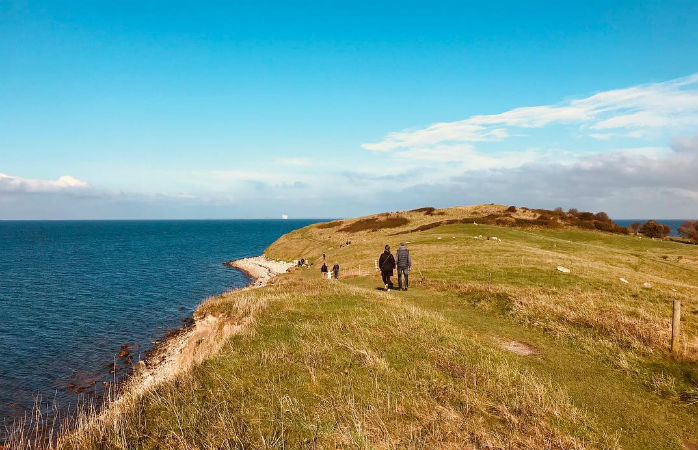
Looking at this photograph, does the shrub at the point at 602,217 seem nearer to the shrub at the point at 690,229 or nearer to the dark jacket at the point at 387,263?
the shrub at the point at 690,229

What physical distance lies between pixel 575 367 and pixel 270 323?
13080mm

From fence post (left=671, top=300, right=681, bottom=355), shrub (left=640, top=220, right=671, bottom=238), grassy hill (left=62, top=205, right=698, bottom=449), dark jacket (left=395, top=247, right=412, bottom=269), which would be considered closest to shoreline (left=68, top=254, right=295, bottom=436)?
grassy hill (left=62, top=205, right=698, bottom=449)

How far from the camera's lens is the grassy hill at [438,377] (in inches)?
387

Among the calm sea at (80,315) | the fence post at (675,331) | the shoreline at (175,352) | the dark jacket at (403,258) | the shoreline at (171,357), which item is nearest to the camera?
the shoreline at (171,357)

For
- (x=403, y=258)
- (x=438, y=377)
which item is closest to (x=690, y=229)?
(x=403, y=258)

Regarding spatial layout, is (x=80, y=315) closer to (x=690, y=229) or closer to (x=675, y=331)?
(x=675, y=331)

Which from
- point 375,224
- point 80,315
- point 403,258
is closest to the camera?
point 403,258

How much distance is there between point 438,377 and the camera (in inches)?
497

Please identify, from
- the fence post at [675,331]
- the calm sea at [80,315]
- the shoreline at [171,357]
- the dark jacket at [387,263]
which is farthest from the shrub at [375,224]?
the fence post at [675,331]

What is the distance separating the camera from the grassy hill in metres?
9.82

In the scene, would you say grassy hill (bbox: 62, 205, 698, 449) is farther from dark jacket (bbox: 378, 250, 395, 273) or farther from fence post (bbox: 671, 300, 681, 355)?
dark jacket (bbox: 378, 250, 395, 273)

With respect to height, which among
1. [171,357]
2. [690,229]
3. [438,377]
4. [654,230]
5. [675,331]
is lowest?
[171,357]

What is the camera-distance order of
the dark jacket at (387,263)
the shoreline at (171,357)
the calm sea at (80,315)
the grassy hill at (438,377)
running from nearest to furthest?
the grassy hill at (438,377)
the shoreline at (171,357)
the calm sea at (80,315)
the dark jacket at (387,263)

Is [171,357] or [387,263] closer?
[171,357]
